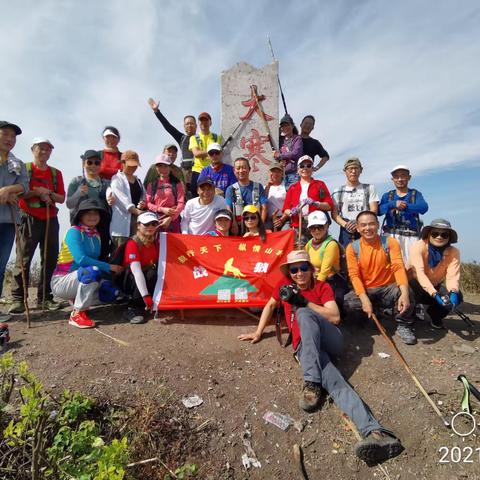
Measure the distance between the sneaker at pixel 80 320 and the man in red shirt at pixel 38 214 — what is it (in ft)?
3.44

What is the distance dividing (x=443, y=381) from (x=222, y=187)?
4.87 meters

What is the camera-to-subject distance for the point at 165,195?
6309 millimetres

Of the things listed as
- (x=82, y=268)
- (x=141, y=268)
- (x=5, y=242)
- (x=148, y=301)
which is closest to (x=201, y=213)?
(x=141, y=268)

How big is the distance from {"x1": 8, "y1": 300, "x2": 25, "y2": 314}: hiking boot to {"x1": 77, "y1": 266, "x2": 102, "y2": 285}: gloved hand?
140 centimetres

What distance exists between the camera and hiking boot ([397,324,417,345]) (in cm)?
474

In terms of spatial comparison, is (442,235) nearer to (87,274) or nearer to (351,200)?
(351,200)

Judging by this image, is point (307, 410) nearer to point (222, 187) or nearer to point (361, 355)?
point (361, 355)

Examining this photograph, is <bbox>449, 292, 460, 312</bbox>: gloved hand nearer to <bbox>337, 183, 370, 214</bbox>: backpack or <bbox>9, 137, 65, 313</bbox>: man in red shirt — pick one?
<bbox>337, 183, 370, 214</bbox>: backpack

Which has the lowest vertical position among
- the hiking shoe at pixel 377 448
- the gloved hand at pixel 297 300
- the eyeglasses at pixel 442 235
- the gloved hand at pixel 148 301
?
the hiking shoe at pixel 377 448

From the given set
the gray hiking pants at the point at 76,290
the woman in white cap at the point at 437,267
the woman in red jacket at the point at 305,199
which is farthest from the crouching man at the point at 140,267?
the woman in white cap at the point at 437,267

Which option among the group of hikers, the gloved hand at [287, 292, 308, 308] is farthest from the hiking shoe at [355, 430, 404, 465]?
the gloved hand at [287, 292, 308, 308]

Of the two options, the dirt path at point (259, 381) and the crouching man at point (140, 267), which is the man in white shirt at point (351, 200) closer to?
the dirt path at point (259, 381)

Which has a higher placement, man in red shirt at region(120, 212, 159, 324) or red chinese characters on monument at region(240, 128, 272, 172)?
red chinese characters on monument at region(240, 128, 272, 172)

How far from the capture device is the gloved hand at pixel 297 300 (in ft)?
13.4
